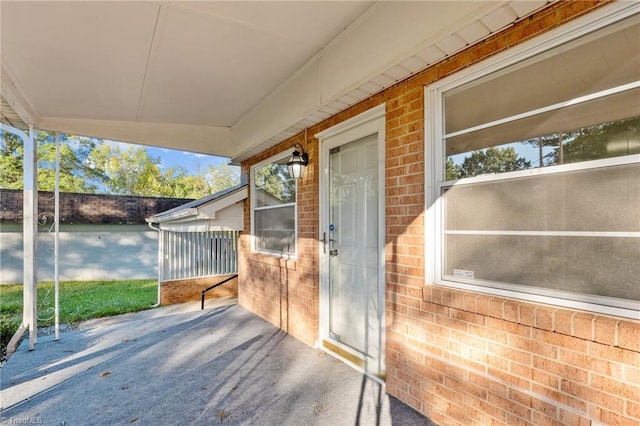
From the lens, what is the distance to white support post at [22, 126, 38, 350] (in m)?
3.90

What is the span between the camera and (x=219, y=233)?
801cm

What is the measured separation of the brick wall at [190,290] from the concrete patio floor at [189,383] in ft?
8.65

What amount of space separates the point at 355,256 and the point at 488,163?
167cm

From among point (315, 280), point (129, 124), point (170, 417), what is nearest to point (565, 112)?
point (315, 280)

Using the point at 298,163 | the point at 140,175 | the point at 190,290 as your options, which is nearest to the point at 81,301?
the point at 190,290

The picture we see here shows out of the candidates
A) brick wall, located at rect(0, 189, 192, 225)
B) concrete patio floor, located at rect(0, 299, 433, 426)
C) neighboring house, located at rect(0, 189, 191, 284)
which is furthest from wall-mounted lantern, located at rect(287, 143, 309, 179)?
neighboring house, located at rect(0, 189, 191, 284)

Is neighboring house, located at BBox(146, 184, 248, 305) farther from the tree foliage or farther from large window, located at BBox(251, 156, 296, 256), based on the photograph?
the tree foliage

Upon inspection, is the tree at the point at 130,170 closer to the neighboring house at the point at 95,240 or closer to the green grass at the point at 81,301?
the neighboring house at the point at 95,240

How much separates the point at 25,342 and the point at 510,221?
5814mm

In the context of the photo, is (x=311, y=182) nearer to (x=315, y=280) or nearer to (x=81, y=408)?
(x=315, y=280)

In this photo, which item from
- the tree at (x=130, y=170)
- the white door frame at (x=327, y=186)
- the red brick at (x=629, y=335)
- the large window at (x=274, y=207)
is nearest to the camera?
the red brick at (x=629, y=335)

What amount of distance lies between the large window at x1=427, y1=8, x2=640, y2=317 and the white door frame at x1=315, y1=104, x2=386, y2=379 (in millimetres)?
644

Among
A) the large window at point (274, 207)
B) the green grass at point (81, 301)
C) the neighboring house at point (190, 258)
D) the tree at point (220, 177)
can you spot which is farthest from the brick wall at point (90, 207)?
the tree at point (220, 177)

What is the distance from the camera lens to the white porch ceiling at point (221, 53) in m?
2.19
